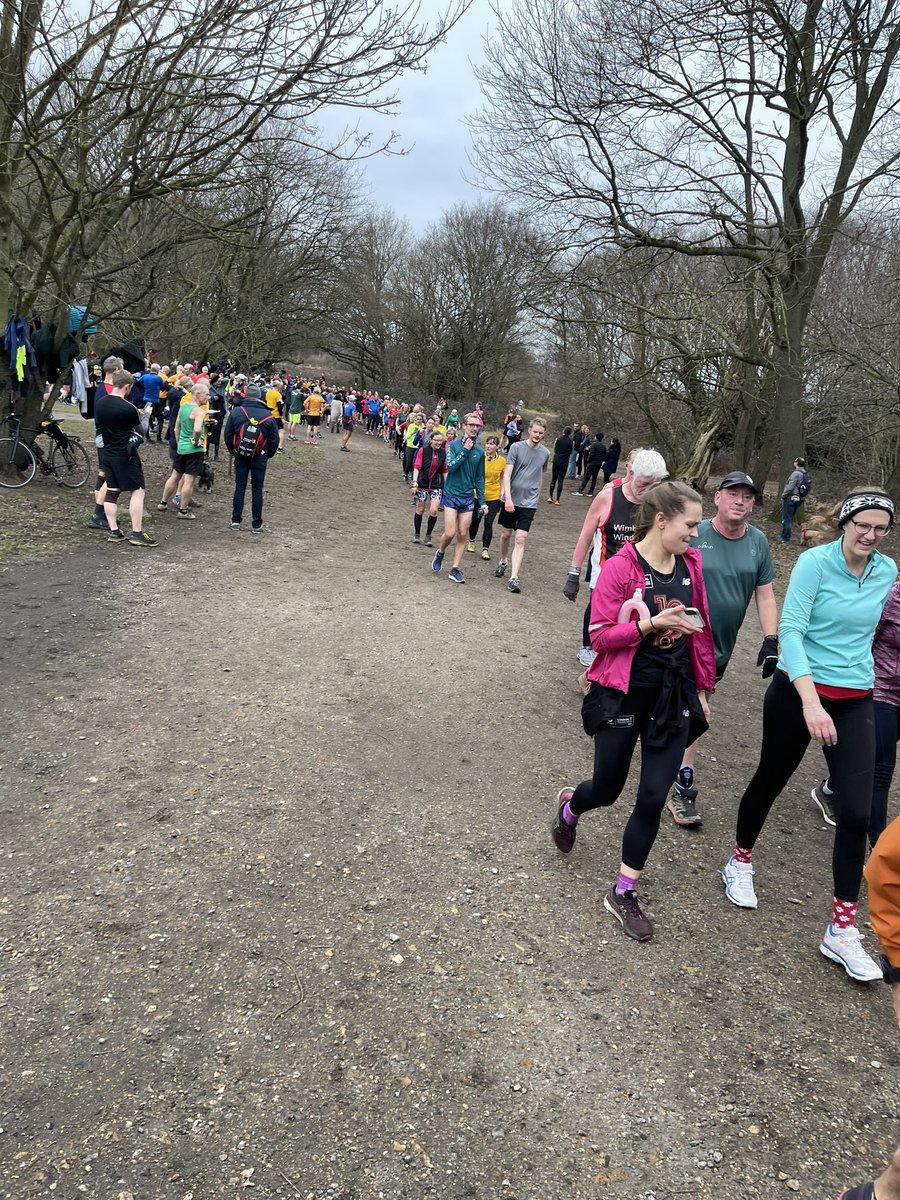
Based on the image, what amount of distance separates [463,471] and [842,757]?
6.32 metres

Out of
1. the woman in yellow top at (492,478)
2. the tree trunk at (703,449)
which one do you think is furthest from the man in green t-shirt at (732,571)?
the tree trunk at (703,449)

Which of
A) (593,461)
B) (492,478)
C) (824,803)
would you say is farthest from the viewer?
(593,461)

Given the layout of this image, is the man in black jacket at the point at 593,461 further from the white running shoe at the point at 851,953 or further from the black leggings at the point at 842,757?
the white running shoe at the point at 851,953

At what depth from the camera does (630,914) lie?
335 cm

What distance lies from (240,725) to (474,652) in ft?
8.49

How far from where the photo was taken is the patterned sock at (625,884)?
3.37 m

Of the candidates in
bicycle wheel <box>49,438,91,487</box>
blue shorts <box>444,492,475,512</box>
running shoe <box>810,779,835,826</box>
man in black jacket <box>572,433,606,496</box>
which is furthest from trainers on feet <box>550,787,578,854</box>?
man in black jacket <box>572,433,606,496</box>

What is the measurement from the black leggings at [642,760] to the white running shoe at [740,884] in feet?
2.27

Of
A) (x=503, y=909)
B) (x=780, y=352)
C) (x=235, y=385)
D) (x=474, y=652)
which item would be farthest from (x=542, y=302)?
(x=503, y=909)

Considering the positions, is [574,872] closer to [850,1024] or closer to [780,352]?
[850,1024]

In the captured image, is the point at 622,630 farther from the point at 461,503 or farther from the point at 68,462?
the point at 68,462

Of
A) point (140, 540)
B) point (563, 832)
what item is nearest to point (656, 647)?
point (563, 832)

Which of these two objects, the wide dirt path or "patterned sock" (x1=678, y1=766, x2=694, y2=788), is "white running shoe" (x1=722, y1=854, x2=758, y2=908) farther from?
"patterned sock" (x1=678, y1=766, x2=694, y2=788)

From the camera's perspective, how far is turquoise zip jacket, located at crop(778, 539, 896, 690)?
10.7 feet
